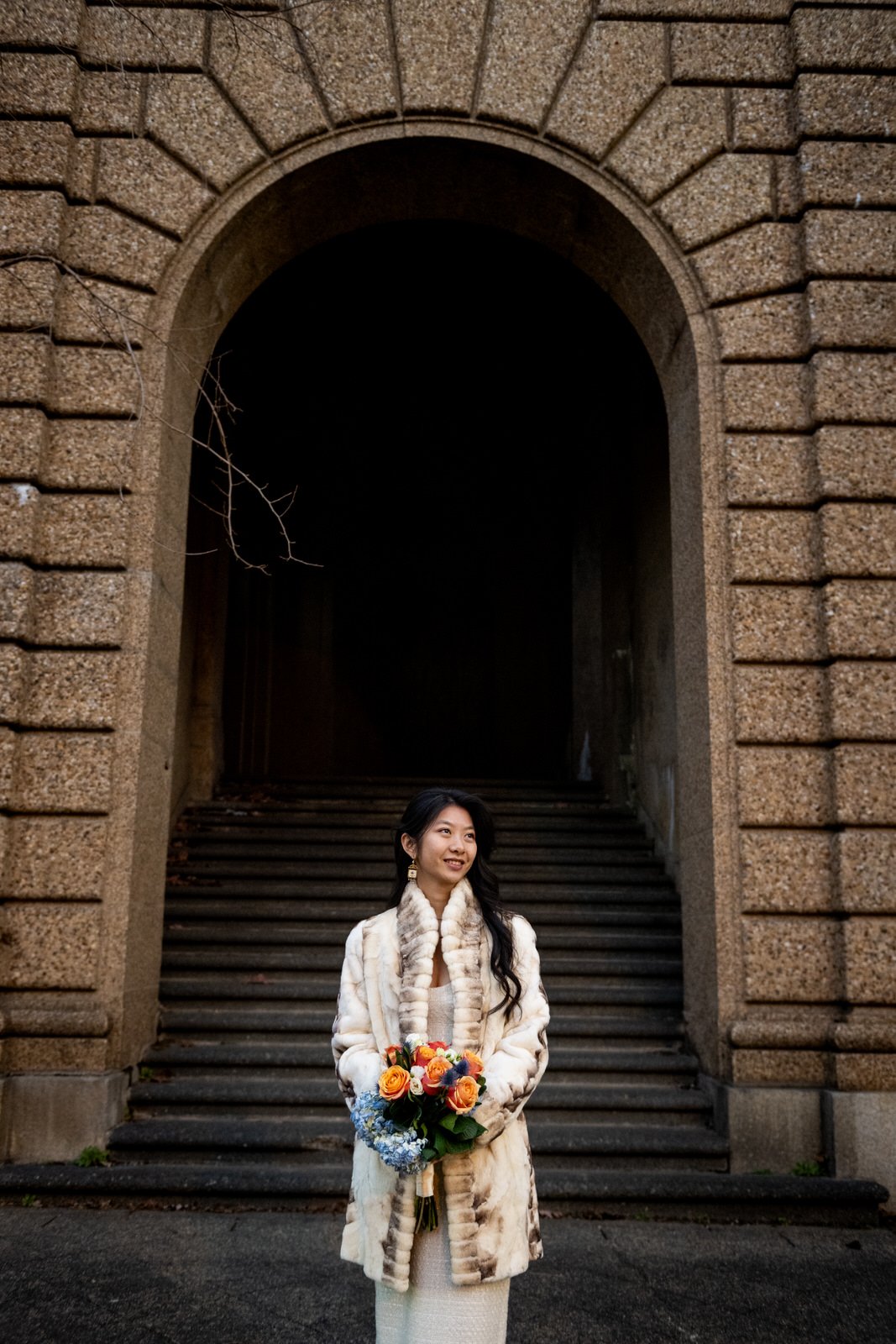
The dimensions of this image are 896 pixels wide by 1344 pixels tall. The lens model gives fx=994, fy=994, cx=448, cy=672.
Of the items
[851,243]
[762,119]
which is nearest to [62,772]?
[851,243]

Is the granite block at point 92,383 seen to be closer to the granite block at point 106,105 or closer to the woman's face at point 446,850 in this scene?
the granite block at point 106,105

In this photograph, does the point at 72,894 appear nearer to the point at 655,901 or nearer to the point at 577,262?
the point at 655,901

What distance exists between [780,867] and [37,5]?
24.3 feet

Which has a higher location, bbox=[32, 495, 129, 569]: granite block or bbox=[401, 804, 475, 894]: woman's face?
bbox=[32, 495, 129, 569]: granite block

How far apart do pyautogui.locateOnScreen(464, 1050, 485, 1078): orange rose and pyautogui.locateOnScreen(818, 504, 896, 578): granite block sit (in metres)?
4.50

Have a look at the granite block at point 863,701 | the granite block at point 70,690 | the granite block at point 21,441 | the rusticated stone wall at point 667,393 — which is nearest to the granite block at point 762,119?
the rusticated stone wall at point 667,393

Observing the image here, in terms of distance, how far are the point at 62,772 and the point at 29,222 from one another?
356cm

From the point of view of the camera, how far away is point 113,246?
6.55m

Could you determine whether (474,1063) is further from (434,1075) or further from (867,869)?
(867,869)

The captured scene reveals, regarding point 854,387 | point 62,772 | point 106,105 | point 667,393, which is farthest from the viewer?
point 667,393

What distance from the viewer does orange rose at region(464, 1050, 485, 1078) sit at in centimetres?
251

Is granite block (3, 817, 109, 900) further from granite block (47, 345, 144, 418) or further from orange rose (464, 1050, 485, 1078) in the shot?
orange rose (464, 1050, 485, 1078)

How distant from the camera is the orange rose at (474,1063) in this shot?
Answer: 2514mm

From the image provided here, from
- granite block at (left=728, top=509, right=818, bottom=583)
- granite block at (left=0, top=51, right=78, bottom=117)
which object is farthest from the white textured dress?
granite block at (left=0, top=51, right=78, bottom=117)
